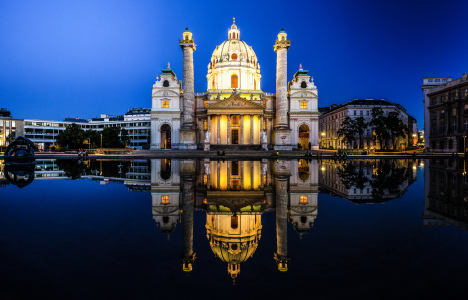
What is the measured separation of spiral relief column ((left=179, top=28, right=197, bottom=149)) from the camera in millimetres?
64125

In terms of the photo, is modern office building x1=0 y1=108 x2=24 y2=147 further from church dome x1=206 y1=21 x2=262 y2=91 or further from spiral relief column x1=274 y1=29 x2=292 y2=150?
spiral relief column x1=274 y1=29 x2=292 y2=150

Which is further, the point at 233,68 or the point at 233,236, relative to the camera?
the point at 233,68

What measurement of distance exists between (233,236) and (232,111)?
59555 mm

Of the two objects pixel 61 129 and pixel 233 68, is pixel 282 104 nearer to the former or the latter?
pixel 233 68

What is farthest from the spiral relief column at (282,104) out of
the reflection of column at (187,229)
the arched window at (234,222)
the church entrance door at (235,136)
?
the arched window at (234,222)

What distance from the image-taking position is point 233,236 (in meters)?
6.04

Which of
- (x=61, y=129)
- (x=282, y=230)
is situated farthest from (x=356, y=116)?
(x=61, y=129)

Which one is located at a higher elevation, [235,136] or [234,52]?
[234,52]

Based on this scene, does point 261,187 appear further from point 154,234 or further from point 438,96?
point 438,96

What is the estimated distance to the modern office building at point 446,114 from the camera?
2366 inches

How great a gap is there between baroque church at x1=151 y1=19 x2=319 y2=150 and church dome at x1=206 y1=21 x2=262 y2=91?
0.87 feet

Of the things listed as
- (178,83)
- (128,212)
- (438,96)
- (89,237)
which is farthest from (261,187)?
(438,96)

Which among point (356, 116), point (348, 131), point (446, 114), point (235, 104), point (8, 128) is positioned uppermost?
point (356, 116)

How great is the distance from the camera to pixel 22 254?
5.19 m
